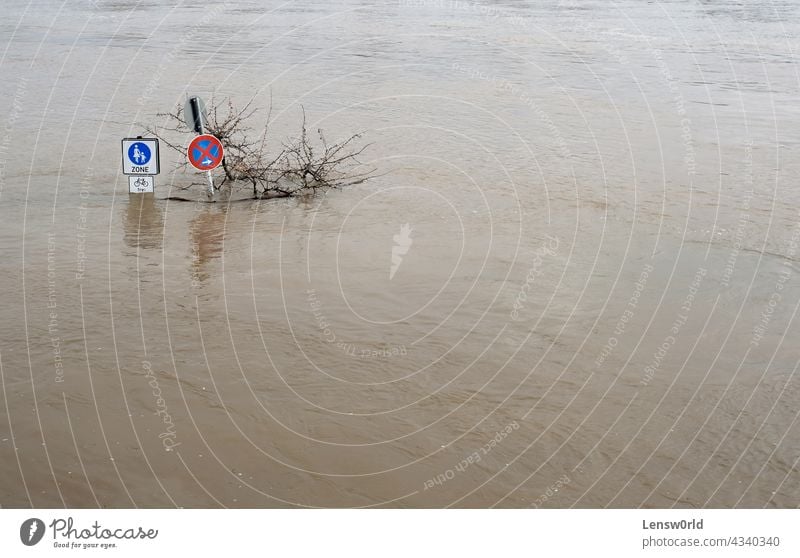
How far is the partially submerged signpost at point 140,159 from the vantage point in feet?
35.5

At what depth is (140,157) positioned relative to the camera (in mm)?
11000

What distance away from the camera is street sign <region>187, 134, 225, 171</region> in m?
10.7

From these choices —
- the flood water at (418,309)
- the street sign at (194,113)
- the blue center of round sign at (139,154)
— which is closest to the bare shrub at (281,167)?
the flood water at (418,309)

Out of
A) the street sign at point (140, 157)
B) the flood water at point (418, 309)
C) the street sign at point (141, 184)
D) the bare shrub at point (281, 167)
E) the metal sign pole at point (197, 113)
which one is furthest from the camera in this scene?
the bare shrub at point (281, 167)

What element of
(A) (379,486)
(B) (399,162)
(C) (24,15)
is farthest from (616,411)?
(C) (24,15)

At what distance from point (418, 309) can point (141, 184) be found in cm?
471

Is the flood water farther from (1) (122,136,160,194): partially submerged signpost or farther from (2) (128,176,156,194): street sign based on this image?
(1) (122,136,160,194): partially submerged signpost

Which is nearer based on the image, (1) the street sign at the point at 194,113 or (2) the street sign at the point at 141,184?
(1) the street sign at the point at 194,113

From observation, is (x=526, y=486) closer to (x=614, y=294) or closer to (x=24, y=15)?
(x=614, y=294)

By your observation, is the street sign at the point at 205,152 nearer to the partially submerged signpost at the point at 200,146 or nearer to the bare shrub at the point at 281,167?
the partially submerged signpost at the point at 200,146

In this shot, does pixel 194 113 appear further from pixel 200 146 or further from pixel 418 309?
pixel 418 309

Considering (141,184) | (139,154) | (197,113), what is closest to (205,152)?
(197,113)

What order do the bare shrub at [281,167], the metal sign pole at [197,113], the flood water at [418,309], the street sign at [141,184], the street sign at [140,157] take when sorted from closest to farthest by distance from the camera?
the flood water at [418,309]
the metal sign pole at [197,113]
the street sign at [140,157]
the street sign at [141,184]
the bare shrub at [281,167]

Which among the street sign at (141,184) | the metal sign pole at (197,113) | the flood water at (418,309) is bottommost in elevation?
the flood water at (418,309)
